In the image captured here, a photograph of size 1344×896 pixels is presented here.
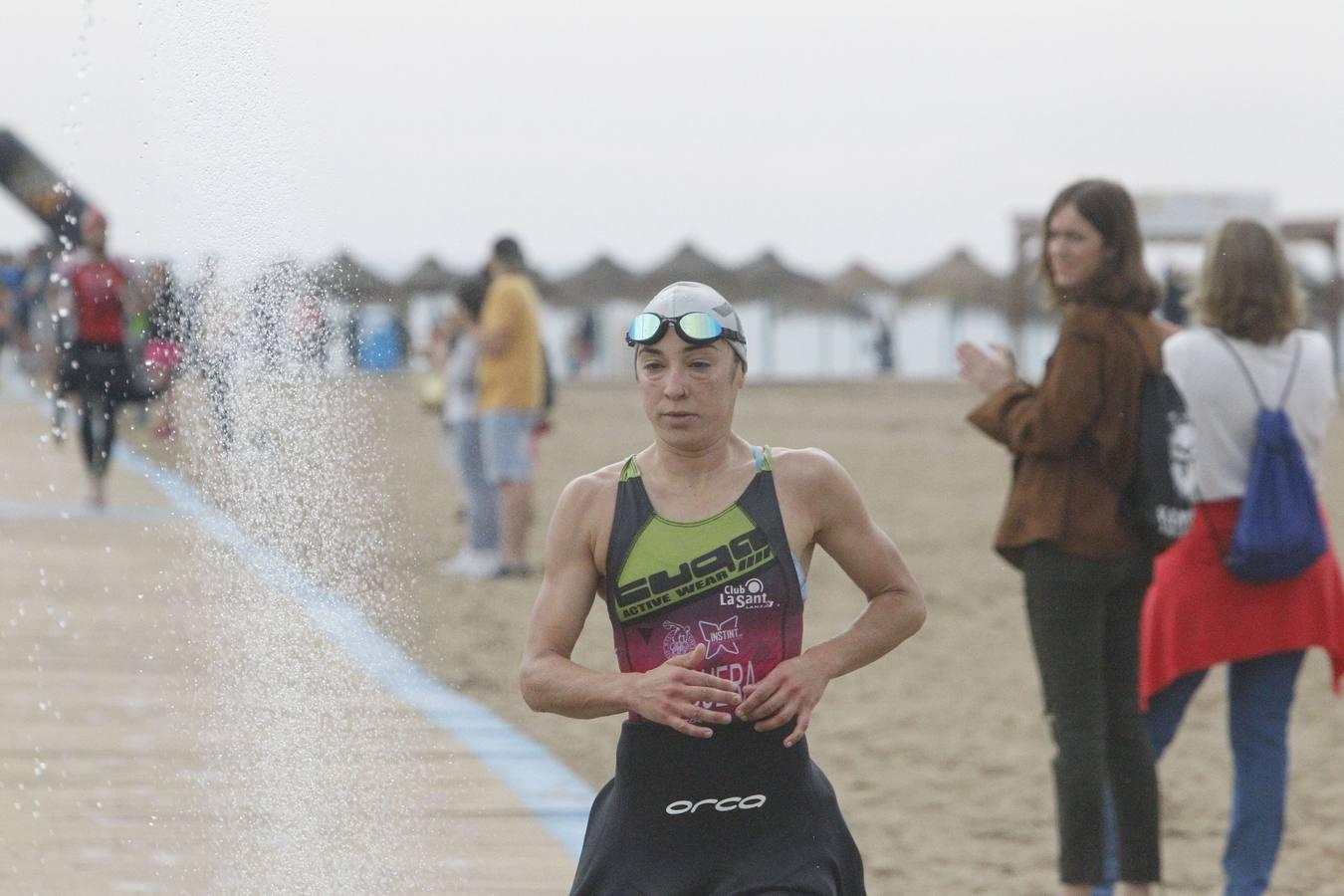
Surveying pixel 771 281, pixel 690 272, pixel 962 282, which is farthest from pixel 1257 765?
pixel 962 282

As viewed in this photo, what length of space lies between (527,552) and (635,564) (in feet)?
28.7

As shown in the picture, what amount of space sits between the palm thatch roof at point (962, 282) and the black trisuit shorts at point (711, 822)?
47.0 m

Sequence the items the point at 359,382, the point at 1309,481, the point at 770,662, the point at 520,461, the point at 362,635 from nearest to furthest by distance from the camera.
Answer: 1. the point at 770,662
2. the point at 359,382
3. the point at 362,635
4. the point at 1309,481
5. the point at 520,461

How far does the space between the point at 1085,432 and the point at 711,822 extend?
1700 millimetres

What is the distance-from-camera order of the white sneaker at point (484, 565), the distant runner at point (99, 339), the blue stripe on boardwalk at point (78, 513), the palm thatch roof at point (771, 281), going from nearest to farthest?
1. the white sneaker at point (484, 565)
2. the distant runner at point (99, 339)
3. the blue stripe on boardwalk at point (78, 513)
4. the palm thatch roof at point (771, 281)

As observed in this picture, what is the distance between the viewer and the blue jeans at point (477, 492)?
1017cm

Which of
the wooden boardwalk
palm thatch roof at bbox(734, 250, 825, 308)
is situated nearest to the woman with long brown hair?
the wooden boardwalk

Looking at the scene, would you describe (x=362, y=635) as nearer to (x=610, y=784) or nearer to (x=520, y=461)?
(x=610, y=784)

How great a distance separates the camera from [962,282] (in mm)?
49031

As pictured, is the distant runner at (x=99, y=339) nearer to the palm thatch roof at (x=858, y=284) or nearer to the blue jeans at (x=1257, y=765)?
the blue jeans at (x=1257, y=765)

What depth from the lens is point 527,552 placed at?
1122cm

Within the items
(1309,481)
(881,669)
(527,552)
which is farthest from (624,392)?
(1309,481)

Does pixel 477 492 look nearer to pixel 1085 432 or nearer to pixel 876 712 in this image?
pixel 876 712

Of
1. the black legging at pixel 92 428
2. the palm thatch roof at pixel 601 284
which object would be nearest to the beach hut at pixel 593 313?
the palm thatch roof at pixel 601 284
